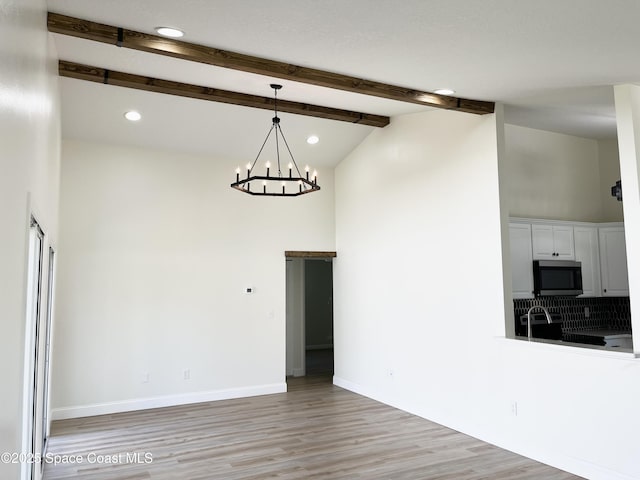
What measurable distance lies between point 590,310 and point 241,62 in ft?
17.6

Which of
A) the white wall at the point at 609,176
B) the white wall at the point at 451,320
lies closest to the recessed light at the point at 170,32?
the white wall at the point at 451,320

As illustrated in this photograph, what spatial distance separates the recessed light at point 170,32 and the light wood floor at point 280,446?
352 cm

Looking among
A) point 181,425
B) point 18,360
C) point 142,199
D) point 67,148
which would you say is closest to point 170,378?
point 181,425

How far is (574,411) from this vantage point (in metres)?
4.04

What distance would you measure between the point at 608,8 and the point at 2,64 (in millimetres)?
2917

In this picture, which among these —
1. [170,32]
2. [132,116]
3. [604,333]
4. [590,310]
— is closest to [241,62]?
[170,32]

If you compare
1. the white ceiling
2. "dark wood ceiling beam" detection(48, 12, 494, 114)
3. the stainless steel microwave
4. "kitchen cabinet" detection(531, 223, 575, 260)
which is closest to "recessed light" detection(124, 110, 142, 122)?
the white ceiling

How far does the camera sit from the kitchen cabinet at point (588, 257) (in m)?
5.88

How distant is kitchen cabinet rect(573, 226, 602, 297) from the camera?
231 inches

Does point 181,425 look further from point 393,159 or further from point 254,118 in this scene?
point 393,159

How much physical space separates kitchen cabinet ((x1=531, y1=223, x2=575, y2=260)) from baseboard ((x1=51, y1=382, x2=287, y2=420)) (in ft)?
13.2

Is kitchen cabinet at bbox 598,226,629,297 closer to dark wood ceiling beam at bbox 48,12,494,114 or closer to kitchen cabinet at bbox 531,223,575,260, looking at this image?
kitchen cabinet at bbox 531,223,575,260

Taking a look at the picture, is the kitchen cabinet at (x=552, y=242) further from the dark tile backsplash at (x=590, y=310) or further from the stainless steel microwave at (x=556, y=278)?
the dark tile backsplash at (x=590, y=310)

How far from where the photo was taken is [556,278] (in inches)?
218
